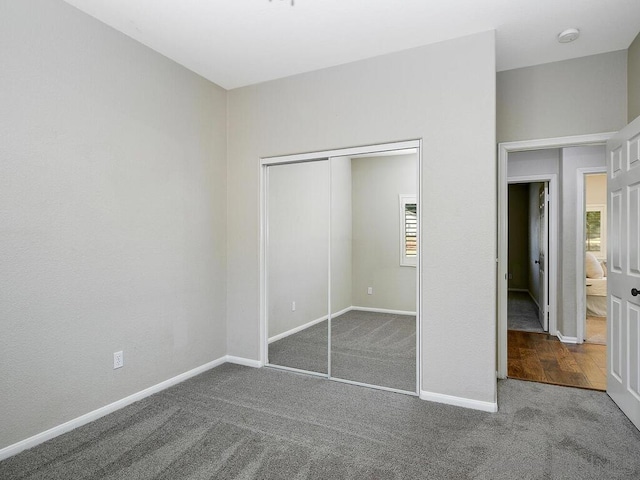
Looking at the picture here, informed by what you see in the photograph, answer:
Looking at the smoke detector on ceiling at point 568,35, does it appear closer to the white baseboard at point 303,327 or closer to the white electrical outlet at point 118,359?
the white baseboard at point 303,327

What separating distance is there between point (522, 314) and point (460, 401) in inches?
166

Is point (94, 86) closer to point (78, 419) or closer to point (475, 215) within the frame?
point (78, 419)

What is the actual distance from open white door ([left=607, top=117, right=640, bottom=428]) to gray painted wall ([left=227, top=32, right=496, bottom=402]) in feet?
2.88

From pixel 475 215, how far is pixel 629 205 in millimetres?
1018

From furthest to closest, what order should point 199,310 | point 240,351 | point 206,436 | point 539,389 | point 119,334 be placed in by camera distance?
1. point 240,351
2. point 199,310
3. point 539,389
4. point 119,334
5. point 206,436

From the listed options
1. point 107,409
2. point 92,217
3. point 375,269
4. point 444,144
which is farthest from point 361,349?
point 92,217

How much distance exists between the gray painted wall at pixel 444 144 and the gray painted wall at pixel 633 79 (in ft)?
3.61

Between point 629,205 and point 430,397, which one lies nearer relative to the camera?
point 629,205

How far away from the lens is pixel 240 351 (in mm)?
3818

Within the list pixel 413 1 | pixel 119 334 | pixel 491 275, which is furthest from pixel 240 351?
pixel 413 1

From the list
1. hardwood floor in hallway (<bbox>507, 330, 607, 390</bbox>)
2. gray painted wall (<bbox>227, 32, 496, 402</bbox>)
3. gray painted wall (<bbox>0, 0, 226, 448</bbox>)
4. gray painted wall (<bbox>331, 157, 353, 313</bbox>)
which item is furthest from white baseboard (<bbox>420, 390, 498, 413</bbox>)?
gray painted wall (<bbox>0, 0, 226, 448</bbox>)

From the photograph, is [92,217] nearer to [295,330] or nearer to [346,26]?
[295,330]

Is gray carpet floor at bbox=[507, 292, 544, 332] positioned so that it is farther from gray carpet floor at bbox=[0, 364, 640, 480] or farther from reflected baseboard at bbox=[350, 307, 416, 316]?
reflected baseboard at bbox=[350, 307, 416, 316]

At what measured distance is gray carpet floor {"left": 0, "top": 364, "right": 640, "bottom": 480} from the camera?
2.04 metres
